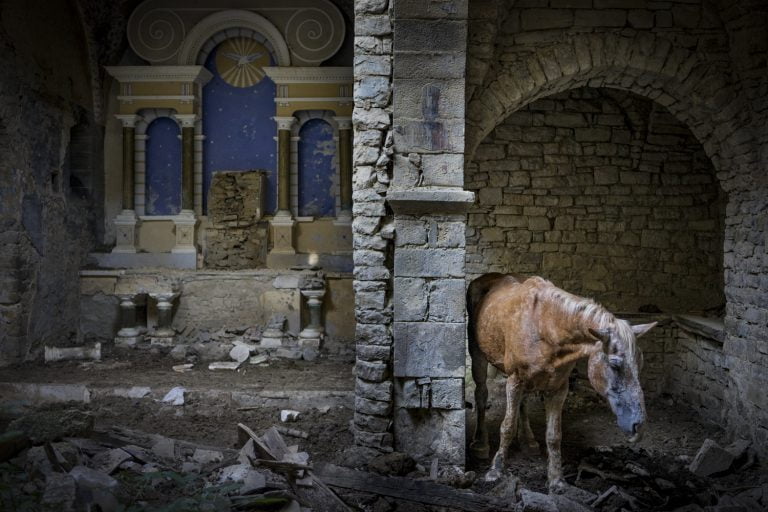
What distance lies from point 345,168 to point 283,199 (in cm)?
111

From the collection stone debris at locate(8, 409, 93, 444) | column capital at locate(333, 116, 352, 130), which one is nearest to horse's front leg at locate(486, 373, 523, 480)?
stone debris at locate(8, 409, 93, 444)

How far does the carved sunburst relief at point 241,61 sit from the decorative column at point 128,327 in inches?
152

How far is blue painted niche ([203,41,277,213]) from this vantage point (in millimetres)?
9227

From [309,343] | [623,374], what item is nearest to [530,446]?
[623,374]

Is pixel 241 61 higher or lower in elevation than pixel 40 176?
higher

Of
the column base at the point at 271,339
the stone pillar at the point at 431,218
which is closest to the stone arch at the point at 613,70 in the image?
the stone pillar at the point at 431,218

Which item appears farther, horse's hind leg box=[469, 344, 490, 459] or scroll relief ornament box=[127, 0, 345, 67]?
scroll relief ornament box=[127, 0, 345, 67]

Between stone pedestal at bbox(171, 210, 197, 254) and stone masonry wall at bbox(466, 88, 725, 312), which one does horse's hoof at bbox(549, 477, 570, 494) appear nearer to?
stone masonry wall at bbox(466, 88, 725, 312)

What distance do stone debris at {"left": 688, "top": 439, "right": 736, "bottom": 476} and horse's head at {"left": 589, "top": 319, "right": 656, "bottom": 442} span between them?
146cm

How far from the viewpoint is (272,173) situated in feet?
30.3

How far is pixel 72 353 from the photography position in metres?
7.49

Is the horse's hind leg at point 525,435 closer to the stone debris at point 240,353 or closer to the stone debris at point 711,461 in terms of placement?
the stone debris at point 711,461

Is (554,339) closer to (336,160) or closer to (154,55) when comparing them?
(336,160)

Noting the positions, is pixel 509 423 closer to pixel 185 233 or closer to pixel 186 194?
pixel 185 233
